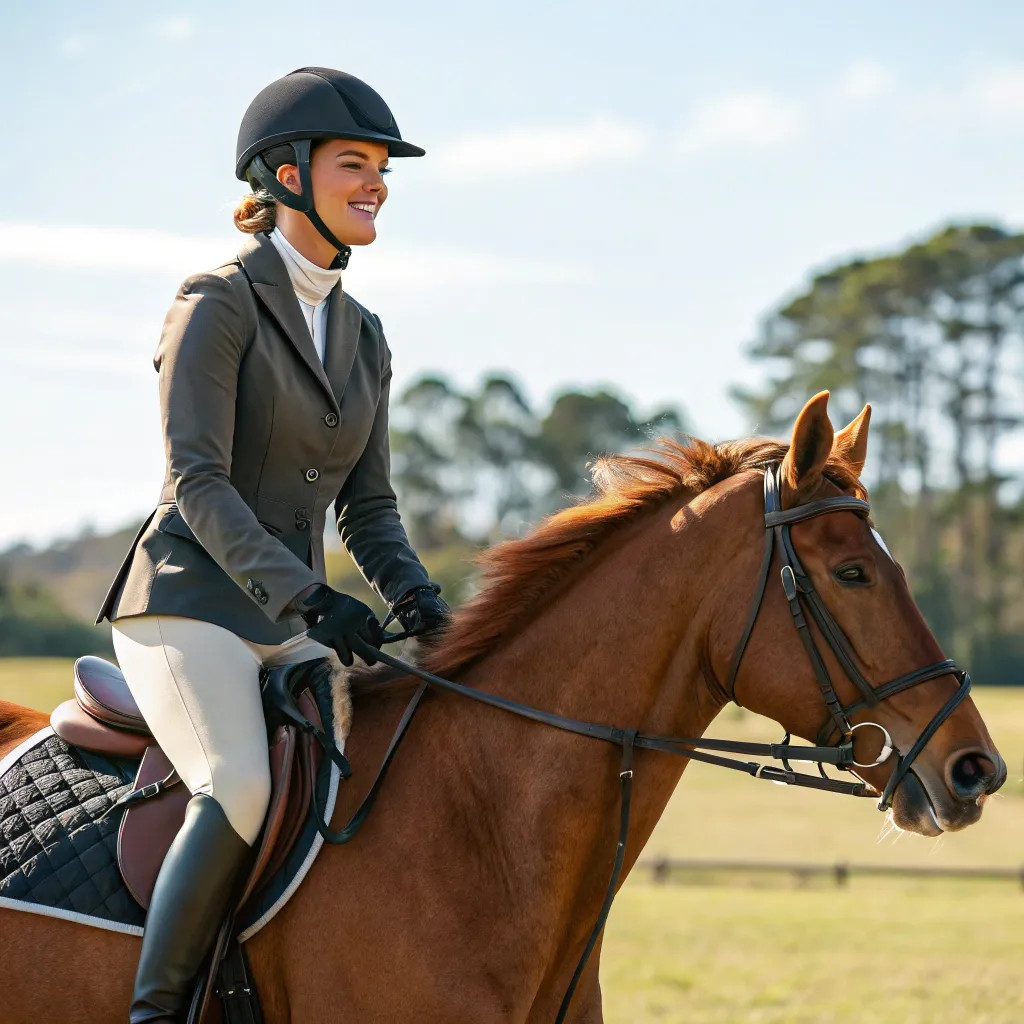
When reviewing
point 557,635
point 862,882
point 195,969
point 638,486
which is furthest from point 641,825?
point 862,882

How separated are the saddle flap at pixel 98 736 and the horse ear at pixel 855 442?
7.58 ft

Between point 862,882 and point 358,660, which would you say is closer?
point 358,660

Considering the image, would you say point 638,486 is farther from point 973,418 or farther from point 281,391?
point 973,418

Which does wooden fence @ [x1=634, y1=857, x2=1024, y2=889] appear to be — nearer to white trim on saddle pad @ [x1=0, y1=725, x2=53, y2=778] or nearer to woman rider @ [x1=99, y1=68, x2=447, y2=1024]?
woman rider @ [x1=99, y1=68, x2=447, y2=1024]

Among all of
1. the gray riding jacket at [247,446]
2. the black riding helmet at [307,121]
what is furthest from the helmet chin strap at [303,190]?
the gray riding jacket at [247,446]

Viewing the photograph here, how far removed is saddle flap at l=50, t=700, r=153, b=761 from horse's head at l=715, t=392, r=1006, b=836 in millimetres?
1826

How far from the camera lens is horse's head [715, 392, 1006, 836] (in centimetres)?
347

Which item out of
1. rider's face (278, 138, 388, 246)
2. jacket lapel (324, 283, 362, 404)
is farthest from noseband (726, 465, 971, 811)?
rider's face (278, 138, 388, 246)

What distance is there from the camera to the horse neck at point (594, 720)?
3770 mm

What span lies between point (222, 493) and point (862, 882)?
76.1 ft

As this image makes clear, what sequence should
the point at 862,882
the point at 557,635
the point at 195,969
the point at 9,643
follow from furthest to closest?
the point at 9,643
the point at 862,882
the point at 557,635
the point at 195,969

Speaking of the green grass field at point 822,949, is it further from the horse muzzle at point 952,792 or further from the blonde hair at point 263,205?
the blonde hair at point 263,205

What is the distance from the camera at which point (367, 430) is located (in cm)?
443

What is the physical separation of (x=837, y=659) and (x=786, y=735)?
27 centimetres
